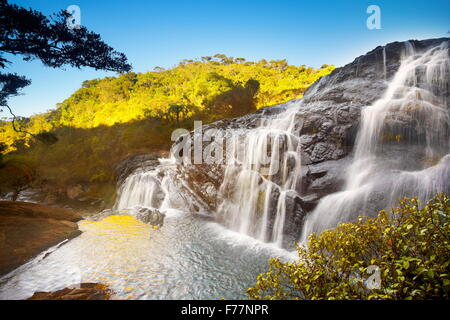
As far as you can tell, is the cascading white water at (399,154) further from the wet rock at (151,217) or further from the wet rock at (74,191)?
the wet rock at (74,191)

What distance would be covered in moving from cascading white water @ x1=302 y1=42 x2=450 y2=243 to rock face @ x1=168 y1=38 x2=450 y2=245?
0.65 feet

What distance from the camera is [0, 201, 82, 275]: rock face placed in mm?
7082

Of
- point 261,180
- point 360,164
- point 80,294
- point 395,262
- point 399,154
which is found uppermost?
point 399,154

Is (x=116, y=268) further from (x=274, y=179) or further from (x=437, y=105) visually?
(x=437, y=105)

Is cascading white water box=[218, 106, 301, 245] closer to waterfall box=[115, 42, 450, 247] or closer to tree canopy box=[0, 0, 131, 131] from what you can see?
waterfall box=[115, 42, 450, 247]

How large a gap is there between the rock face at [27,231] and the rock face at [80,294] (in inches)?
100

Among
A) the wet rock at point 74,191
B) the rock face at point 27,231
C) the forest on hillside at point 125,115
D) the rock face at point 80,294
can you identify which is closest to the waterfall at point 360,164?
the rock face at point 80,294

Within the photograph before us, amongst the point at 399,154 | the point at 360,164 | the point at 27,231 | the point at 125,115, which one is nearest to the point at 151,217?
the point at 27,231

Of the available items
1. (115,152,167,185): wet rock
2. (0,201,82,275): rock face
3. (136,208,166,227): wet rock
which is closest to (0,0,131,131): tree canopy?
(0,201,82,275): rock face

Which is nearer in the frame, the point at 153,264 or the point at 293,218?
the point at 153,264

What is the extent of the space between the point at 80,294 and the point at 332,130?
37.9 ft

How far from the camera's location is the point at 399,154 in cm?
845

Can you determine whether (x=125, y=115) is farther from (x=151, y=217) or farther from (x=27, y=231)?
(x=27, y=231)

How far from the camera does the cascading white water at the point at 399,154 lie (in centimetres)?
683
